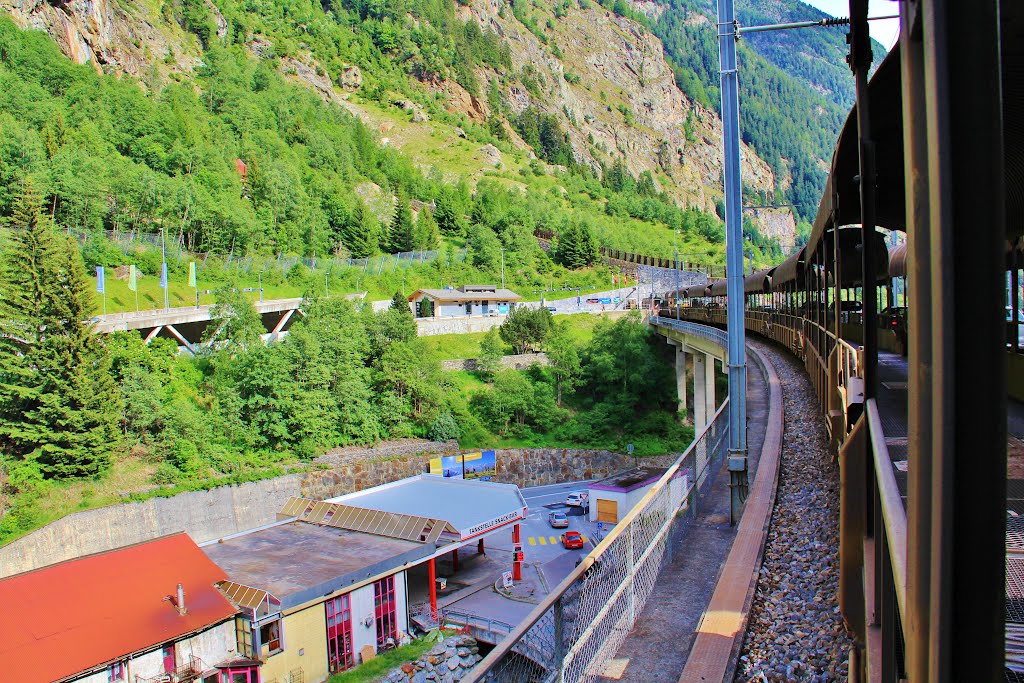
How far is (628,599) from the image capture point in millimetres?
5910

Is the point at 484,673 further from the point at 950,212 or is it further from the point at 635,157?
the point at 635,157

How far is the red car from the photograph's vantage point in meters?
28.7

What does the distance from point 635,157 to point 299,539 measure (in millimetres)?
164011

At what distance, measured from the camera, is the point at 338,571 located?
72.0 feet

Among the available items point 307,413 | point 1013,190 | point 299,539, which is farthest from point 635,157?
point 1013,190

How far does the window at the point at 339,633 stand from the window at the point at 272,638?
57.9 inches

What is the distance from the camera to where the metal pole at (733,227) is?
10.2 m

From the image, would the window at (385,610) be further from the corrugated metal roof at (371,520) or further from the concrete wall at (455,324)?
the concrete wall at (455,324)

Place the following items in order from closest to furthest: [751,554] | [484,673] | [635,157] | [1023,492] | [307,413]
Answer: [484,673] < [1023,492] < [751,554] < [307,413] < [635,157]

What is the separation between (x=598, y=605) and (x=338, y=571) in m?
18.7

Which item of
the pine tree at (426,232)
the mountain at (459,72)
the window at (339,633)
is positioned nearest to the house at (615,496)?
the window at (339,633)

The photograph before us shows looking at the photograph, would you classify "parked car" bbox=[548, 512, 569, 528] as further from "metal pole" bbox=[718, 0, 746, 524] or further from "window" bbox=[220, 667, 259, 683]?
"metal pole" bbox=[718, 0, 746, 524]

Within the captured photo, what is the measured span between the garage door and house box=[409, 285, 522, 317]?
99.5ft

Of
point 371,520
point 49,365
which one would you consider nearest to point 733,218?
point 371,520
